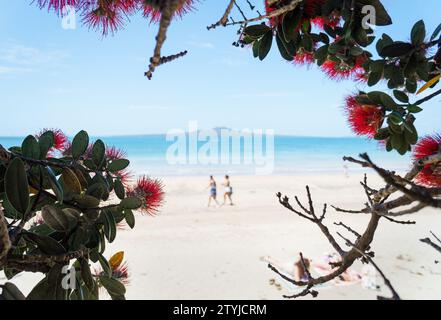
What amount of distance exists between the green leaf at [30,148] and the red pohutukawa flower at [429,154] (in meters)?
0.74

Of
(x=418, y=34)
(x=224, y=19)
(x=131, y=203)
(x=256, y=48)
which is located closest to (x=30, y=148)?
(x=131, y=203)

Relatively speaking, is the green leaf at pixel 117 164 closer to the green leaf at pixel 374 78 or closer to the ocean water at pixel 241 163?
the green leaf at pixel 374 78

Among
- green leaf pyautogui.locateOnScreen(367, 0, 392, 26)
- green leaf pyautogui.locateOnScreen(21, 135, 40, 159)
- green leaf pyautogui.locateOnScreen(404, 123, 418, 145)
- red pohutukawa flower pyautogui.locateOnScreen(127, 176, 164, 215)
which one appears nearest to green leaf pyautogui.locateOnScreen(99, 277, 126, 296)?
green leaf pyautogui.locateOnScreen(21, 135, 40, 159)

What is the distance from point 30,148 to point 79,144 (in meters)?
0.14

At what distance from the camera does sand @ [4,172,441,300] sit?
4031 mm

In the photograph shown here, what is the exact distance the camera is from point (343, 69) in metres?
0.97

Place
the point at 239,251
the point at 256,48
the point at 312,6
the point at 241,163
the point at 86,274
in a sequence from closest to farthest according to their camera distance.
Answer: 1. the point at 86,274
2. the point at 312,6
3. the point at 256,48
4. the point at 239,251
5. the point at 241,163

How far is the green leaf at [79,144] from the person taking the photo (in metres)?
0.76

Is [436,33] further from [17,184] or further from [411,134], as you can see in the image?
[17,184]

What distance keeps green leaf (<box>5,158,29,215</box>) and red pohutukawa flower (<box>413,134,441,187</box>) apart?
0.71m

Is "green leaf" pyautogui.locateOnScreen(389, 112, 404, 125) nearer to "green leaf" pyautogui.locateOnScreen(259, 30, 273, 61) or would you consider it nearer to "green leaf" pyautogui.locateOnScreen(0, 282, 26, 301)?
"green leaf" pyautogui.locateOnScreen(259, 30, 273, 61)

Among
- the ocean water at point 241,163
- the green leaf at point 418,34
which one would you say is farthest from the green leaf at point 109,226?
the ocean water at point 241,163

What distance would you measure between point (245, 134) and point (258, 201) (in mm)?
23675
